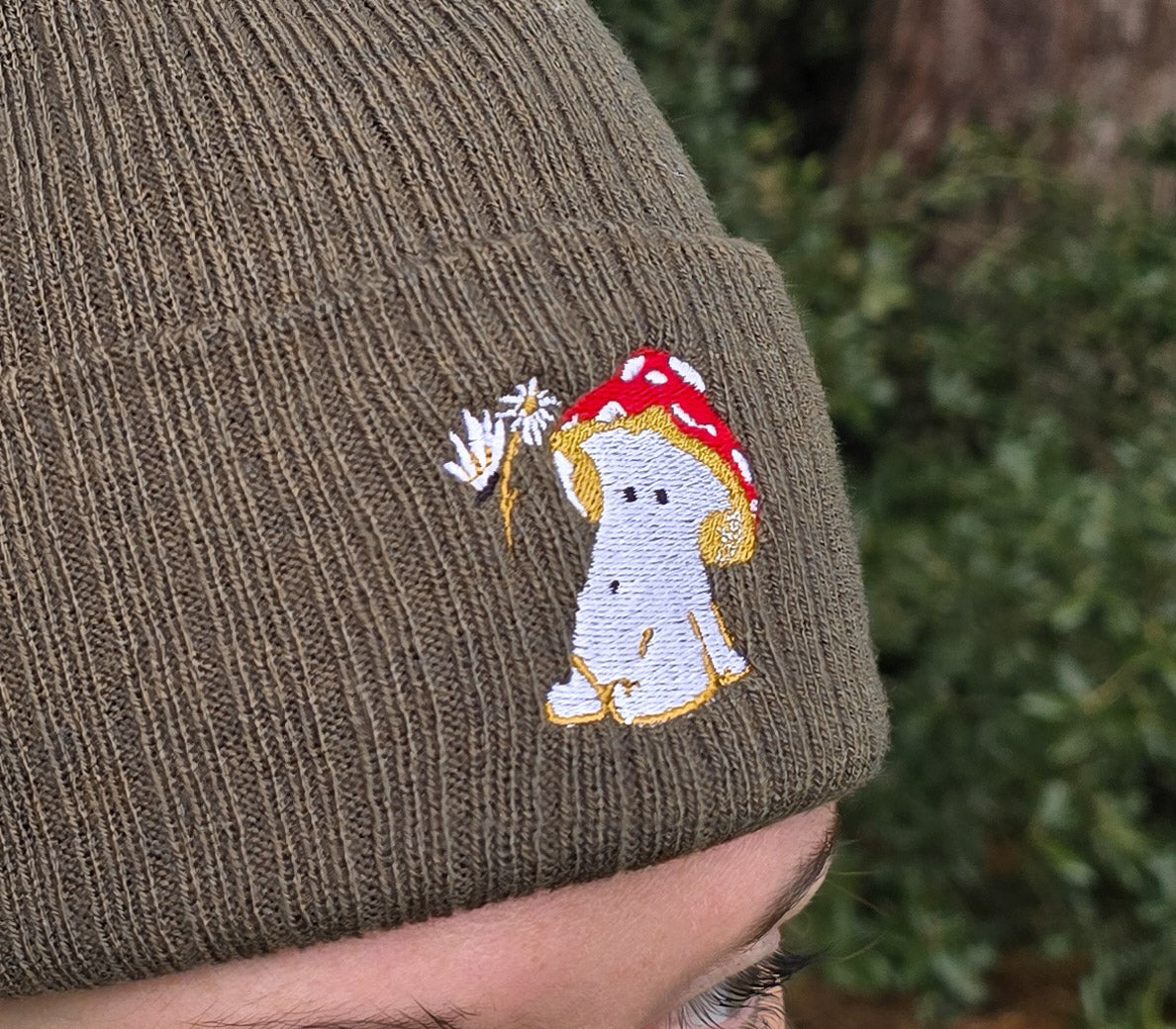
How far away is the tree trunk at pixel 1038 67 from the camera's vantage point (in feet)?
8.71

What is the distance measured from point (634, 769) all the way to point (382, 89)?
518 mm

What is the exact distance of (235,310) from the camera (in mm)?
849

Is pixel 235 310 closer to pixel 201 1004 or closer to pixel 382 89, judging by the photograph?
pixel 382 89

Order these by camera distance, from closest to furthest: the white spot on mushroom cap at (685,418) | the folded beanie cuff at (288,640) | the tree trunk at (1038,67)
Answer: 1. the folded beanie cuff at (288,640)
2. the white spot on mushroom cap at (685,418)
3. the tree trunk at (1038,67)

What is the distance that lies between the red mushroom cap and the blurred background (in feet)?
3.79

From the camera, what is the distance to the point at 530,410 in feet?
2.86

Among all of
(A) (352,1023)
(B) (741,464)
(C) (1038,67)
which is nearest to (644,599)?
(B) (741,464)

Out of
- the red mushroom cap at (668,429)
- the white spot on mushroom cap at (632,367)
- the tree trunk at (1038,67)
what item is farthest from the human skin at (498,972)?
the tree trunk at (1038,67)

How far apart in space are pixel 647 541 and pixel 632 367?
0.12 m

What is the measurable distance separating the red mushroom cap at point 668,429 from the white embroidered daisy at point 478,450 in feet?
0.13

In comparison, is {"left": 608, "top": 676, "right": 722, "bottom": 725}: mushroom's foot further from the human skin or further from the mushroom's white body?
the human skin

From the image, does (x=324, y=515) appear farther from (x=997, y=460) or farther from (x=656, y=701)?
(x=997, y=460)

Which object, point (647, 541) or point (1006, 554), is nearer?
point (647, 541)

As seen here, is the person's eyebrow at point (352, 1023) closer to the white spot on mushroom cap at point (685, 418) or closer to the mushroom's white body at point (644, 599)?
the mushroom's white body at point (644, 599)
